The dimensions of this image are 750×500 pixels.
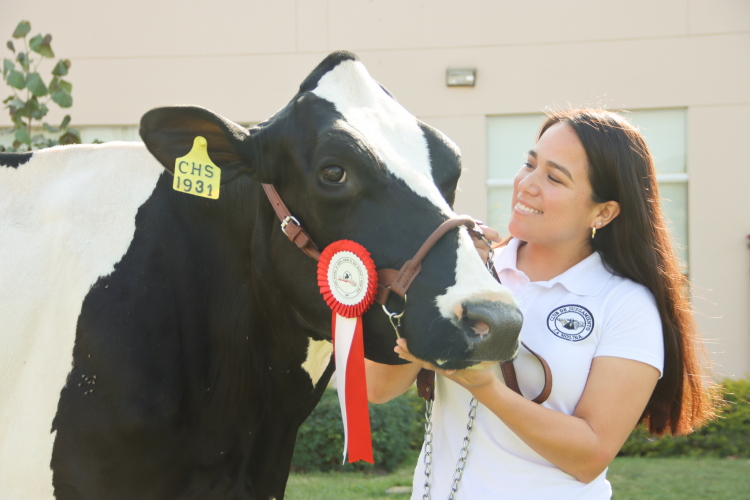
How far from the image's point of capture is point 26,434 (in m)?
2.42

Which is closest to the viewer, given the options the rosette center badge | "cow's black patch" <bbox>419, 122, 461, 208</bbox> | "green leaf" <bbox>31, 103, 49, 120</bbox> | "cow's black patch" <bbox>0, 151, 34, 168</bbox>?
the rosette center badge

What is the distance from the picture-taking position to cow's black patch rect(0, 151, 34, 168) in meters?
2.73

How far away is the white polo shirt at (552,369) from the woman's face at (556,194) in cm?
17

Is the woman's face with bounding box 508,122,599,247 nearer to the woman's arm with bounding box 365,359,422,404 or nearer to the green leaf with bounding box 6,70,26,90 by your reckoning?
the woman's arm with bounding box 365,359,422,404

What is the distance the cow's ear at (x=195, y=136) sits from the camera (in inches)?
99.0

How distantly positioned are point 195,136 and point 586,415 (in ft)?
5.28

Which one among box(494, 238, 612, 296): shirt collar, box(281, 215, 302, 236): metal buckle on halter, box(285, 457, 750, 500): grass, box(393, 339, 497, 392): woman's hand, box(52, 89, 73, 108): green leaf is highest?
box(52, 89, 73, 108): green leaf

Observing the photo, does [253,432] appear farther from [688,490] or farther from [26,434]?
[688,490]

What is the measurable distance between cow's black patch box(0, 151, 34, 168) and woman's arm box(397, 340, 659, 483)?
5.40ft

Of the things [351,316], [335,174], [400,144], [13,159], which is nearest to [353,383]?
[351,316]

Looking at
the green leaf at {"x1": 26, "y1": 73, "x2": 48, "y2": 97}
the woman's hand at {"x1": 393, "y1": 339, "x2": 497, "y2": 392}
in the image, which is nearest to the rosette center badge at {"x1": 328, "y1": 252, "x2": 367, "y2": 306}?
the woman's hand at {"x1": 393, "y1": 339, "x2": 497, "y2": 392}

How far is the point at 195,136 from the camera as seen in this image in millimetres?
2570

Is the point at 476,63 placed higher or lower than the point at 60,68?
higher

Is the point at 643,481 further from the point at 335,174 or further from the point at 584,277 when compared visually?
the point at 335,174
